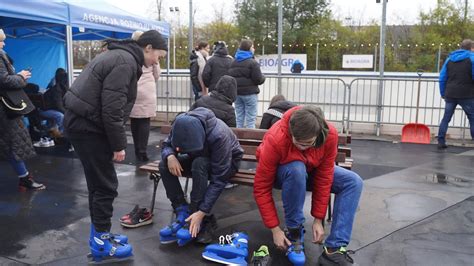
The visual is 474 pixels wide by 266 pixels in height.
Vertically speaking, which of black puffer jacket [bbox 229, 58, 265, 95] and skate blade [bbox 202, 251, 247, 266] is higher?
black puffer jacket [bbox 229, 58, 265, 95]

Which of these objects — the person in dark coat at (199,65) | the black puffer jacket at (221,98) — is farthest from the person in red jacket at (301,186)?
the person in dark coat at (199,65)

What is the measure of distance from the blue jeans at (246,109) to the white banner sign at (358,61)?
77.2ft

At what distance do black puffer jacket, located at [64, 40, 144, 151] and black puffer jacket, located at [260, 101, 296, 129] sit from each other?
1829 millimetres

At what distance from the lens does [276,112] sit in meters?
4.93

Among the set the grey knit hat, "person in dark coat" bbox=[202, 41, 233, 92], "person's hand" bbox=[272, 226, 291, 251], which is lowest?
"person's hand" bbox=[272, 226, 291, 251]

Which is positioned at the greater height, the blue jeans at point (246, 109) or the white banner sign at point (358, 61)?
the white banner sign at point (358, 61)

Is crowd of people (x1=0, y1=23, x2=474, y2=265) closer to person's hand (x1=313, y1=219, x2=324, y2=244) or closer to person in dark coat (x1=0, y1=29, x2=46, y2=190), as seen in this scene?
→ person's hand (x1=313, y1=219, x2=324, y2=244)

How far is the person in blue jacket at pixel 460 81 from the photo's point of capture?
8109 millimetres

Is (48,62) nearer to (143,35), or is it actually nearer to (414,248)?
(143,35)

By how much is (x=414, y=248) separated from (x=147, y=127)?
443 cm

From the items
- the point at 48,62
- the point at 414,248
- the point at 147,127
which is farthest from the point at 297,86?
the point at 414,248

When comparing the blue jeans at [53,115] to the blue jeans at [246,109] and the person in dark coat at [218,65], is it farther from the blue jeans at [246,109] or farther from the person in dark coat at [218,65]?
the blue jeans at [246,109]

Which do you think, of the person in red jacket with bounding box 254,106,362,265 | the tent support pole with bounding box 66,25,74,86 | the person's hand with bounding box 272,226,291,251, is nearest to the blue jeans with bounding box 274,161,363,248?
the person in red jacket with bounding box 254,106,362,265

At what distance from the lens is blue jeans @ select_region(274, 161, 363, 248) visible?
3426 millimetres
